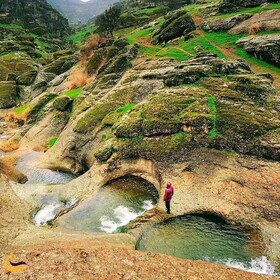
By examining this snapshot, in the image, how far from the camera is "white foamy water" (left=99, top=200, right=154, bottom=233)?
21875 mm

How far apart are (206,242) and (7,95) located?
63.8 metres

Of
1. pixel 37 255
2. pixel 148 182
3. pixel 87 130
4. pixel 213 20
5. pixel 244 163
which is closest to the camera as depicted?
pixel 37 255

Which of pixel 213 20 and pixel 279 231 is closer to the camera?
pixel 279 231

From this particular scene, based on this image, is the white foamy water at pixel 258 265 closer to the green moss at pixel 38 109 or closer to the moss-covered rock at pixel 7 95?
the green moss at pixel 38 109

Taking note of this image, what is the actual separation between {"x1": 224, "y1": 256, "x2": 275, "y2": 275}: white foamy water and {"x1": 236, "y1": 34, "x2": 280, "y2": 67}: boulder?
95.0ft

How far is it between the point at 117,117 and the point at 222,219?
1887 centimetres

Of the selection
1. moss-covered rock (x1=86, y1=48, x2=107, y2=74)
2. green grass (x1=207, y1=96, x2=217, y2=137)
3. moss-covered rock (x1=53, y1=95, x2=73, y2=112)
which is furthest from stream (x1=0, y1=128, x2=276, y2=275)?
moss-covered rock (x1=86, y1=48, x2=107, y2=74)

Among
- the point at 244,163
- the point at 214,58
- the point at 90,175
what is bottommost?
the point at 90,175

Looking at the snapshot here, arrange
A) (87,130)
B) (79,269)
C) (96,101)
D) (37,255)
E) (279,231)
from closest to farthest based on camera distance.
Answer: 1. (79,269)
2. (37,255)
3. (279,231)
4. (87,130)
5. (96,101)

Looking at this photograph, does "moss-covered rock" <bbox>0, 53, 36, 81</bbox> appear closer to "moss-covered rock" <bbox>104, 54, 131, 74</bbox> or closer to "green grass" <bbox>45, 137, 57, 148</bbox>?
"moss-covered rock" <bbox>104, 54, 131, 74</bbox>

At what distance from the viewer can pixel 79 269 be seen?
14547mm

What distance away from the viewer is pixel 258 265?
16609 mm

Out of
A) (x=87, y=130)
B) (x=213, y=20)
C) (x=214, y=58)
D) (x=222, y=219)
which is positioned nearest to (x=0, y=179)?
(x=87, y=130)

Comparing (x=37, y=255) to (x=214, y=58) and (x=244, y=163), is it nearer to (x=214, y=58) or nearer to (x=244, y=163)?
(x=244, y=163)
